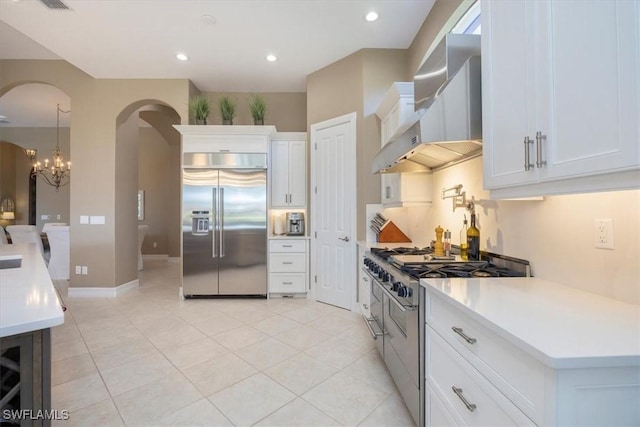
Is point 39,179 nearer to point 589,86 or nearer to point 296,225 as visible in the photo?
point 296,225

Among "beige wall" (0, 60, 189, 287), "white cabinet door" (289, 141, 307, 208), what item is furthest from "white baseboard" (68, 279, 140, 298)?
"white cabinet door" (289, 141, 307, 208)

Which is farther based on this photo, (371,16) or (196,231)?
(196,231)

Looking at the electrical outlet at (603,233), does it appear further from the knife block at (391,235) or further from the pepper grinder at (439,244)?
the knife block at (391,235)

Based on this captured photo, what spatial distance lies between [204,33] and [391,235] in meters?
3.21

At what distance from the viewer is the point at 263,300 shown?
4168 millimetres

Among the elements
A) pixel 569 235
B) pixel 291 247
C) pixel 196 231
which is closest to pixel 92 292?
pixel 196 231

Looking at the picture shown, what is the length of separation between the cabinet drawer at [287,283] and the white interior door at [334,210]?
7.3 inches

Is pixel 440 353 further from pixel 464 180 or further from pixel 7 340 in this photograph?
pixel 7 340

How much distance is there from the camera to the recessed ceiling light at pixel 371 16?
3.02 m

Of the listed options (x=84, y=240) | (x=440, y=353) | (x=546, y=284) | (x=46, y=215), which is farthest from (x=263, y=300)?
(x=46, y=215)

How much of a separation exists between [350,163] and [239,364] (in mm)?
2569

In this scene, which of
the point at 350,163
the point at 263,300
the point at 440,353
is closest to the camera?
the point at 440,353

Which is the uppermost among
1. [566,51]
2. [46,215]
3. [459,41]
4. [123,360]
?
[459,41]

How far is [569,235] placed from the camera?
4.45 feet
